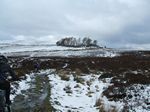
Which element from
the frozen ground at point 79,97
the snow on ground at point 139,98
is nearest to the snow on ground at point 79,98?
the frozen ground at point 79,97

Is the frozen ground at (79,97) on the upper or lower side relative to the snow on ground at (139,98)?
lower

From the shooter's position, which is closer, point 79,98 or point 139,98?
point 139,98

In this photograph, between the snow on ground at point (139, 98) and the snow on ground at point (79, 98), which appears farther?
the snow on ground at point (79, 98)

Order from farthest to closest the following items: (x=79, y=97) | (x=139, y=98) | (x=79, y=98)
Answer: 1. (x=79, y=97)
2. (x=79, y=98)
3. (x=139, y=98)

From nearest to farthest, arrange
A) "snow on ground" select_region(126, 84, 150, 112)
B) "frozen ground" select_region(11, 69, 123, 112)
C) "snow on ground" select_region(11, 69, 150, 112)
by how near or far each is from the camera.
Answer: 1. "snow on ground" select_region(126, 84, 150, 112)
2. "snow on ground" select_region(11, 69, 150, 112)
3. "frozen ground" select_region(11, 69, 123, 112)

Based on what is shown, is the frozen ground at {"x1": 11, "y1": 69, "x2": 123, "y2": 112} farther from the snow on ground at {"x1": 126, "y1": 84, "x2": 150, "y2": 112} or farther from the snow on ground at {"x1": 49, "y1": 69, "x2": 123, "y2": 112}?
the snow on ground at {"x1": 126, "y1": 84, "x2": 150, "y2": 112}

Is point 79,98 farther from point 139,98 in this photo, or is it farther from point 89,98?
point 139,98

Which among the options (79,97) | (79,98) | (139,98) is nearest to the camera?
(139,98)

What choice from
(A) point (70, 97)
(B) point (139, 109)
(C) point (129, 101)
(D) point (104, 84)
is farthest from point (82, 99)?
(D) point (104, 84)

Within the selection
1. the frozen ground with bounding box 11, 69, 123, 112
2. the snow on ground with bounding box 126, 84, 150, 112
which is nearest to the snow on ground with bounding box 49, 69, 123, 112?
the frozen ground with bounding box 11, 69, 123, 112

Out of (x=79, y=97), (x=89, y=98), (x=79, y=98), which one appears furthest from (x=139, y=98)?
(x=79, y=97)

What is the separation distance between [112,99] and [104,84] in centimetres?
776

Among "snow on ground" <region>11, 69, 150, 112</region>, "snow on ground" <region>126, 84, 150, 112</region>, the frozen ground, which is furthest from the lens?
the frozen ground

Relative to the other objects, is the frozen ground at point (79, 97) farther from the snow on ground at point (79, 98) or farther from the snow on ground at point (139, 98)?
the snow on ground at point (139, 98)
